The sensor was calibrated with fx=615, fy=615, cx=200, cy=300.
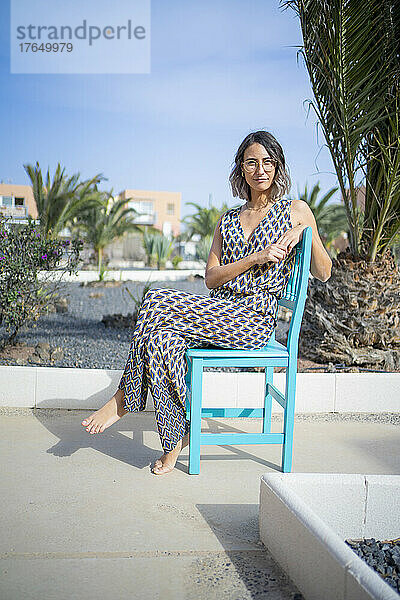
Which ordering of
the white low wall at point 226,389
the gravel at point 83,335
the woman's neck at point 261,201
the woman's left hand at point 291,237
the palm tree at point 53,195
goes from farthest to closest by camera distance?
the palm tree at point 53,195 → the gravel at point 83,335 → the white low wall at point 226,389 → the woman's neck at point 261,201 → the woman's left hand at point 291,237

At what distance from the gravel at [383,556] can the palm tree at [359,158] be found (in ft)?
8.62

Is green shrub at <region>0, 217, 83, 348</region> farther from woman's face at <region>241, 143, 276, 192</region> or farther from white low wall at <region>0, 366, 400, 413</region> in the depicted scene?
woman's face at <region>241, 143, 276, 192</region>

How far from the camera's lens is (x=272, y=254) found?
267cm

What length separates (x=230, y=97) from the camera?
754 inches

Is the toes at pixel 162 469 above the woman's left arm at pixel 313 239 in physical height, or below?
below

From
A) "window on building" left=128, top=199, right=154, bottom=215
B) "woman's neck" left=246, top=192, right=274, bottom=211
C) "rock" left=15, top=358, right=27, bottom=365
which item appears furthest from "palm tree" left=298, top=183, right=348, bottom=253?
"window on building" left=128, top=199, right=154, bottom=215

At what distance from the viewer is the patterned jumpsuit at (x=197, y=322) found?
2.62m

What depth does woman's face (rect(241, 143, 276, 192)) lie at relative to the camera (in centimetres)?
284

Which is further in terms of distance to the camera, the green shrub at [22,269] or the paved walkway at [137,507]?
the green shrub at [22,269]

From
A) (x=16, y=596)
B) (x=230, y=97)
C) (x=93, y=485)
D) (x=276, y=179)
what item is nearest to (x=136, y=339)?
(x=93, y=485)

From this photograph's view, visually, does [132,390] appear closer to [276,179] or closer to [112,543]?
[112,543]

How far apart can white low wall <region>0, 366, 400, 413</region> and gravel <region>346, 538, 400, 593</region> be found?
1849 millimetres

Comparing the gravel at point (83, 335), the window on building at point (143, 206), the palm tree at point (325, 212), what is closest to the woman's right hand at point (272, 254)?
the gravel at point (83, 335)

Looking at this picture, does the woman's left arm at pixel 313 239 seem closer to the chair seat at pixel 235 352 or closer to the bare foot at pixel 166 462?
the chair seat at pixel 235 352
